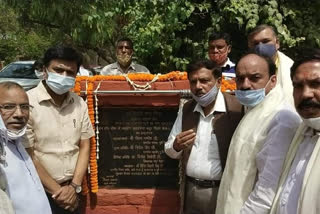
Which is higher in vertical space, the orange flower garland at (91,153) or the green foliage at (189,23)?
the green foliage at (189,23)

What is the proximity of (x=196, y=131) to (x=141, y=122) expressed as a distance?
37.2 inches

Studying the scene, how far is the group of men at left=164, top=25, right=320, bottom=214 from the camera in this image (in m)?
2.16

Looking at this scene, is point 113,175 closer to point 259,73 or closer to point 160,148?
point 160,148

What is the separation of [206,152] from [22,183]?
1.33 metres

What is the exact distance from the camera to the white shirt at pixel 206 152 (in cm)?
323

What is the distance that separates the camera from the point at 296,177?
7.11ft

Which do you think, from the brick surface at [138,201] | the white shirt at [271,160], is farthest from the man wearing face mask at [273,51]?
the brick surface at [138,201]

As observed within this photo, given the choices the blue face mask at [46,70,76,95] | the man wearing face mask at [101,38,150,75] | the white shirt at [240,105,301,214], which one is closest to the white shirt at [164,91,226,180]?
the white shirt at [240,105,301,214]

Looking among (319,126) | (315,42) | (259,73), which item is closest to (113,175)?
(259,73)

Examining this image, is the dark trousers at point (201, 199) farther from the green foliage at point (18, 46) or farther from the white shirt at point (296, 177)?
the green foliage at point (18, 46)

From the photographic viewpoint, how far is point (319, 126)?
2111mm

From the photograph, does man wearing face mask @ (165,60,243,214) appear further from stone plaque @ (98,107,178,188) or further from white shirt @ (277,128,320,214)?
white shirt @ (277,128,320,214)

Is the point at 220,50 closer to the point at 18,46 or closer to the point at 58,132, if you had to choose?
the point at 58,132

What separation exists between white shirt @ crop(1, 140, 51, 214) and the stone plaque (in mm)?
1611
